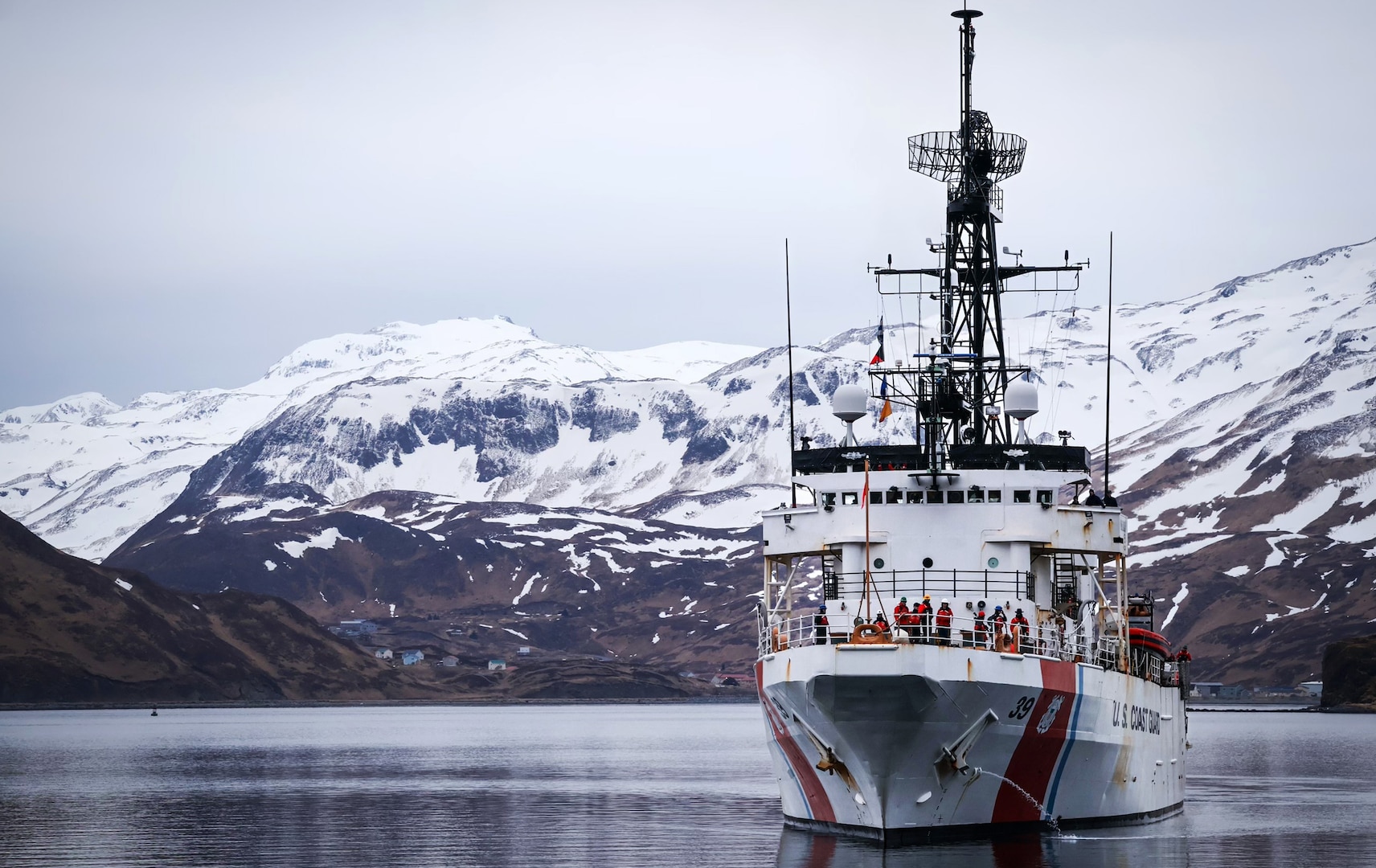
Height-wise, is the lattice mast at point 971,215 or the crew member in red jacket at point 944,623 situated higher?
the lattice mast at point 971,215

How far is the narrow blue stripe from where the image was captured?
4903 cm

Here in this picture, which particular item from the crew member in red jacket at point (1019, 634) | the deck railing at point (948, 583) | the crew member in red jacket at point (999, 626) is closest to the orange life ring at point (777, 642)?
the deck railing at point (948, 583)

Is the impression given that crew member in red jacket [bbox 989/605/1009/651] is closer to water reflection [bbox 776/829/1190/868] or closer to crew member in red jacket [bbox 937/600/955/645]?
crew member in red jacket [bbox 937/600/955/645]

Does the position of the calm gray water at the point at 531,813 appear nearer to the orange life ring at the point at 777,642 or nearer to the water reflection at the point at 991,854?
the water reflection at the point at 991,854

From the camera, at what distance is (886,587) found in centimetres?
5266

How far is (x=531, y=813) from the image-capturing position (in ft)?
231

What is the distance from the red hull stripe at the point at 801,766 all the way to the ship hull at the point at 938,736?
63 mm

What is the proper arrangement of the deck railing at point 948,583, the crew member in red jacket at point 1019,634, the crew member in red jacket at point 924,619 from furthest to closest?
1. the deck railing at point 948,583
2. the crew member in red jacket at point 1019,634
3. the crew member in red jacket at point 924,619

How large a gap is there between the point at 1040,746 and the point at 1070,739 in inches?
51.6

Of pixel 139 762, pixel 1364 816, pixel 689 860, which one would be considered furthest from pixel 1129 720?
pixel 139 762

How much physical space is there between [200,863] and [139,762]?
63.9 metres

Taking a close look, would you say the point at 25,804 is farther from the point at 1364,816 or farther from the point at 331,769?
the point at 1364,816

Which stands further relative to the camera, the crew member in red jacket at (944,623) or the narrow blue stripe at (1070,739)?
the narrow blue stripe at (1070,739)

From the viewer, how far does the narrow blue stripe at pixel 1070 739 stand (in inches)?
1930
